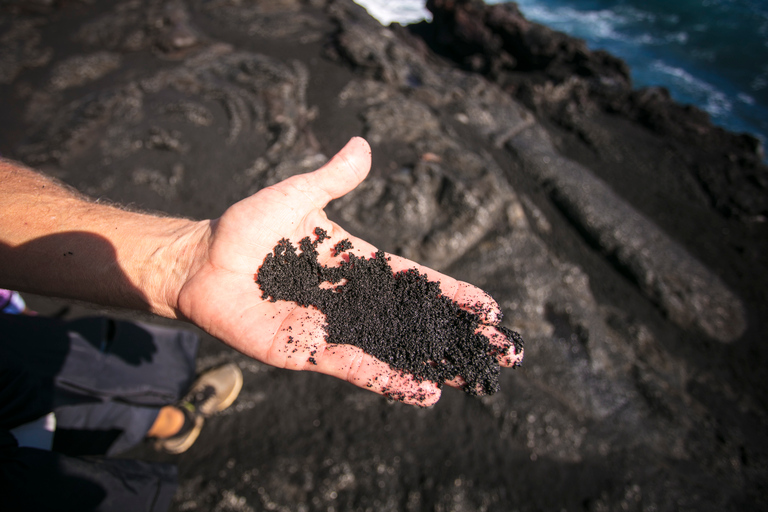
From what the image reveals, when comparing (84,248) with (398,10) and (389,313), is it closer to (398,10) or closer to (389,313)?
(389,313)

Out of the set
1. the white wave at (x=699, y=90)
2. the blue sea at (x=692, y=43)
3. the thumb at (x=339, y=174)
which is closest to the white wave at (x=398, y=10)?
the blue sea at (x=692, y=43)

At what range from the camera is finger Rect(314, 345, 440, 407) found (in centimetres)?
187

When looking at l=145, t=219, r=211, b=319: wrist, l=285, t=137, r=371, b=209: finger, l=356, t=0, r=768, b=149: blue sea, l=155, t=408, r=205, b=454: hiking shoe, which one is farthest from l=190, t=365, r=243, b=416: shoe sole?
l=356, t=0, r=768, b=149: blue sea

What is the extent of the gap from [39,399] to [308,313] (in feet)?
4.72

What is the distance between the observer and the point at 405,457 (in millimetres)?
2740

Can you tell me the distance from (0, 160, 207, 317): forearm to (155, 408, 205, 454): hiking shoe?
113cm

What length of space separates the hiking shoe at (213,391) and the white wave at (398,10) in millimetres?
16476

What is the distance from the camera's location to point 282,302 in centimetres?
204

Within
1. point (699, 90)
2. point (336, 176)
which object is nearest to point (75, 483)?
point (336, 176)

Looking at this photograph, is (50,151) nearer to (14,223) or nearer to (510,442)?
(14,223)

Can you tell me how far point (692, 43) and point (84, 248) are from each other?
1955 cm

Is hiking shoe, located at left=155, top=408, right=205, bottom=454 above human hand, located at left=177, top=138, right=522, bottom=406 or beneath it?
beneath

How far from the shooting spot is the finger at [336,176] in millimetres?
2145

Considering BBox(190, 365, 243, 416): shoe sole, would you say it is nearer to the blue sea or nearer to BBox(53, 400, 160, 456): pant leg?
BBox(53, 400, 160, 456): pant leg
